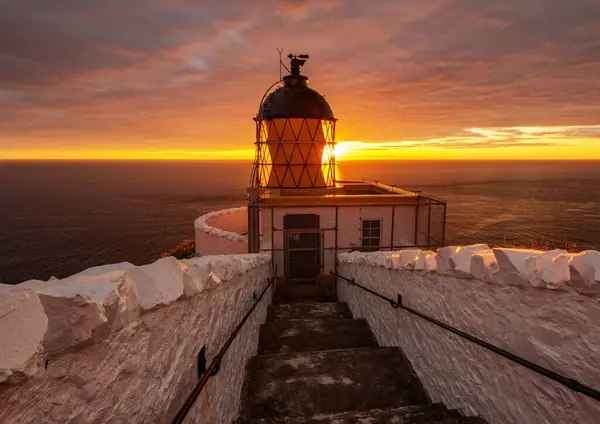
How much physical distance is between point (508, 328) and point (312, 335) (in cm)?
498

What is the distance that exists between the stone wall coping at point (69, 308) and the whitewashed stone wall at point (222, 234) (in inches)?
590

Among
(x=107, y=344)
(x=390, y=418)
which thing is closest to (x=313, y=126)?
(x=390, y=418)

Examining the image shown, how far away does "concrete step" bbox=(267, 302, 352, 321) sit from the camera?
31.6 ft

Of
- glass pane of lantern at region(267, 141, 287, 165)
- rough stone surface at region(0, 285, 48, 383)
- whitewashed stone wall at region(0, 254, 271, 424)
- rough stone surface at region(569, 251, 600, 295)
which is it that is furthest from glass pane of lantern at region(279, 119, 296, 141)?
rough stone surface at region(0, 285, 48, 383)

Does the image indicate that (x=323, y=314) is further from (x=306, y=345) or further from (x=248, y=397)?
(x=248, y=397)

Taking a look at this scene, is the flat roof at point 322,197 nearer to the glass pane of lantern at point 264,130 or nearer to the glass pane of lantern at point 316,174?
the glass pane of lantern at point 316,174

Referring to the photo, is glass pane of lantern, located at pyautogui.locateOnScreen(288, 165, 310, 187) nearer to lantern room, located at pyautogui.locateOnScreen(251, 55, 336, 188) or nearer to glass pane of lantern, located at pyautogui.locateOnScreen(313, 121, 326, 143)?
lantern room, located at pyautogui.locateOnScreen(251, 55, 336, 188)

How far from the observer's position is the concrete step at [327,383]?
15.7 feet

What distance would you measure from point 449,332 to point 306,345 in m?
3.70

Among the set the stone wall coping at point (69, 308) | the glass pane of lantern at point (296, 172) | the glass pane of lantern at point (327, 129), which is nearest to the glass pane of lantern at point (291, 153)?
the glass pane of lantern at point (296, 172)

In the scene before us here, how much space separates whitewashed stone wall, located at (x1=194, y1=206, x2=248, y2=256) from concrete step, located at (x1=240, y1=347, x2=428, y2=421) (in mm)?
11867

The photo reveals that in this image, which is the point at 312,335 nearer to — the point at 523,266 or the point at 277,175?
the point at 523,266

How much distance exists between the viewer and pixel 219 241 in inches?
728

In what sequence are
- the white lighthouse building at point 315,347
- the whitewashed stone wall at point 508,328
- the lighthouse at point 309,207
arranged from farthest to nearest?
1. the lighthouse at point 309,207
2. the whitewashed stone wall at point 508,328
3. the white lighthouse building at point 315,347
